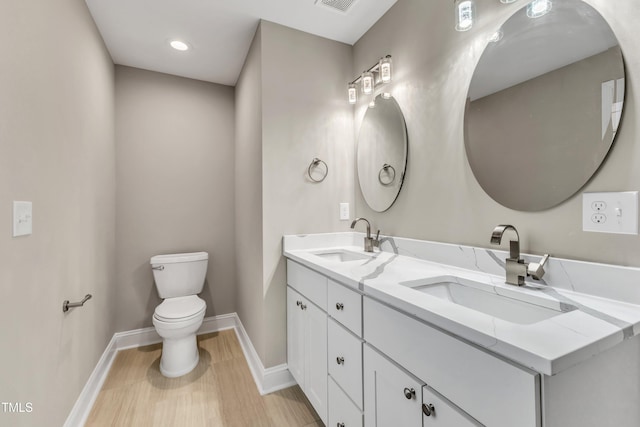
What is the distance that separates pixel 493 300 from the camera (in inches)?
40.1

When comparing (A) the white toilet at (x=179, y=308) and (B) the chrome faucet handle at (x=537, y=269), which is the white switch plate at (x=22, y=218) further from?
(B) the chrome faucet handle at (x=537, y=269)

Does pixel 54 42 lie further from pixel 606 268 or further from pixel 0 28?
pixel 606 268

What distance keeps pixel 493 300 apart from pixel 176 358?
6.82ft

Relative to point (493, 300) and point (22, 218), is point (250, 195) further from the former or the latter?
point (493, 300)

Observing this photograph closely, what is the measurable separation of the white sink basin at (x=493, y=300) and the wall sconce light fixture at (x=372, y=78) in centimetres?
124

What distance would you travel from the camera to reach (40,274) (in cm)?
115

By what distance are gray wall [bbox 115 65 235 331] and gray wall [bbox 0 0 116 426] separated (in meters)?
0.49

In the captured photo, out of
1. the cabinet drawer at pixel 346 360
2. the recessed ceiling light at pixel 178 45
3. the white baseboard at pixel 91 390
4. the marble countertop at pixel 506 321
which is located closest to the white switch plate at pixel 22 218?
the white baseboard at pixel 91 390

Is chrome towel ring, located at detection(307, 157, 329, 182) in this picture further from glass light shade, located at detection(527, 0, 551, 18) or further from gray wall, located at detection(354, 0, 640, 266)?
glass light shade, located at detection(527, 0, 551, 18)

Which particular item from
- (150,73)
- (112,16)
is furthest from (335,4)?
(150,73)

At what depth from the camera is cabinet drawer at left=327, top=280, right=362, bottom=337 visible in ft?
3.66

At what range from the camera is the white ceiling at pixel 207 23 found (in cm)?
172

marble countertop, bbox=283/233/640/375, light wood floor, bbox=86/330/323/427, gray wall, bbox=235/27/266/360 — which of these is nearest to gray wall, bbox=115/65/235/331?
gray wall, bbox=235/27/266/360

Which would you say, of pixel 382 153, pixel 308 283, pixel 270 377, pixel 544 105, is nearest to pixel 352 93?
pixel 382 153
